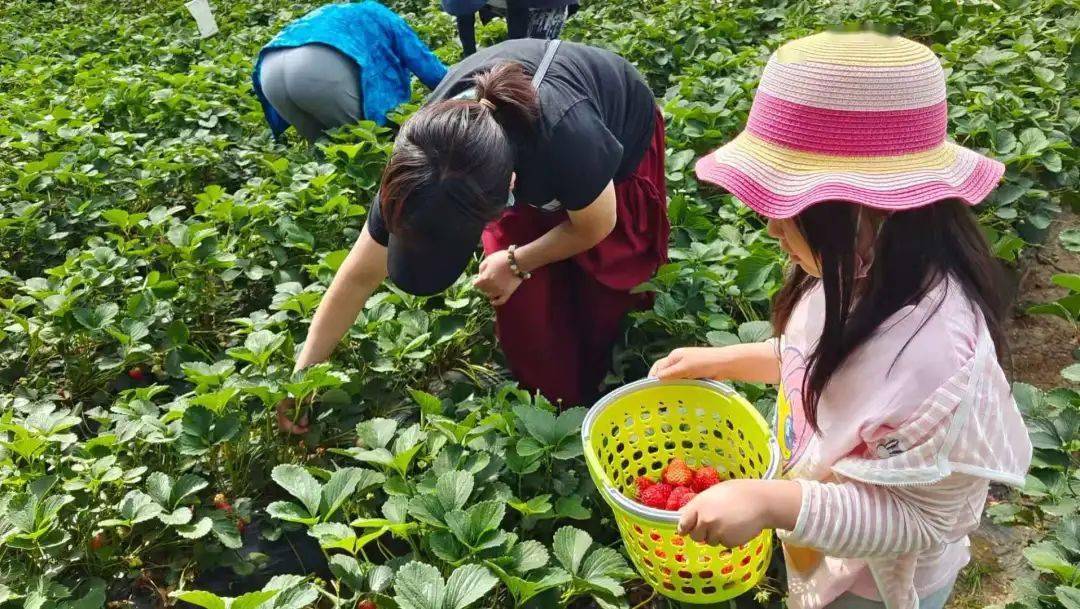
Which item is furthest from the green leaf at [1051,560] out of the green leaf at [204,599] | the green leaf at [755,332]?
the green leaf at [204,599]

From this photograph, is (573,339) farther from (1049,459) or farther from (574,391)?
(1049,459)

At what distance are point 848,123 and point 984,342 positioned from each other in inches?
14.0

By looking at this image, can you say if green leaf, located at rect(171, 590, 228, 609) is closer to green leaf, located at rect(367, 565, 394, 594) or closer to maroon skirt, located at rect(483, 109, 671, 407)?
green leaf, located at rect(367, 565, 394, 594)

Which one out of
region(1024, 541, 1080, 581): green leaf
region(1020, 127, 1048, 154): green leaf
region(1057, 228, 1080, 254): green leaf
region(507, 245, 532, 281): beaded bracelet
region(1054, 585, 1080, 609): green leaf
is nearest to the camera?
region(1054, 585, 1080, 609): green leaf

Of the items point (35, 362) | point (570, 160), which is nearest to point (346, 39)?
point (35, 362)

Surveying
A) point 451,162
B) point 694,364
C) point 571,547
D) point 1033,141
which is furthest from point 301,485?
point 1033,141

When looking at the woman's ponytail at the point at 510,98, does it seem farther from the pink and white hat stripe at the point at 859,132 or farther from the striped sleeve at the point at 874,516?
the striped sleeve at the point at 874,516

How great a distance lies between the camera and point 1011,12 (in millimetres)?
4332

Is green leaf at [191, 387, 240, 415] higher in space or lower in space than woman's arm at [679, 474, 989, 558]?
lower

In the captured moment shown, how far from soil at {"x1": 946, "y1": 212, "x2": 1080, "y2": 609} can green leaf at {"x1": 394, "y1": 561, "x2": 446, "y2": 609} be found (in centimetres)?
104

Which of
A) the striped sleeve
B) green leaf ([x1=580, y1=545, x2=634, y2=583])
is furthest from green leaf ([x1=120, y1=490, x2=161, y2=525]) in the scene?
the striped sleeve

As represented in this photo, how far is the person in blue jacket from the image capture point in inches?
135

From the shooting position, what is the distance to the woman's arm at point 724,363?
1.55m

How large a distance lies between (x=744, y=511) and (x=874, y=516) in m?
0.18
